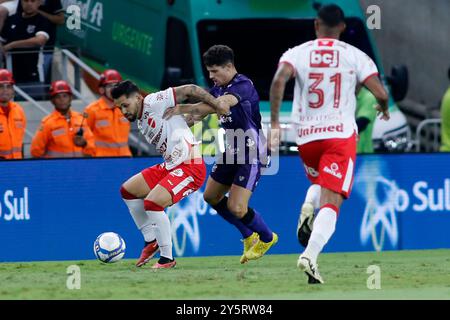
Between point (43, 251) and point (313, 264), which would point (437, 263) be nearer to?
point (313, 264)

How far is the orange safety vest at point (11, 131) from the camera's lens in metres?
16.9

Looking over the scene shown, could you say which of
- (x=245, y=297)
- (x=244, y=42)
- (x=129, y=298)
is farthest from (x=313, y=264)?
(x=244, y=42)

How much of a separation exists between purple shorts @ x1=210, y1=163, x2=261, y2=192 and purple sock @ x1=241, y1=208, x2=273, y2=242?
0.92ft

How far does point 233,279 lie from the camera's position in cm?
1275

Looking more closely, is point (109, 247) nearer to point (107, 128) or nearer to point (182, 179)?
point (182, 179)

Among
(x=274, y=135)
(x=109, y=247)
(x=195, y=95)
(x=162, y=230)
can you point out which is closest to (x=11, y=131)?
(x=109, y=247)

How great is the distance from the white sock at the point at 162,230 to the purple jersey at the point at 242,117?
3.56ft

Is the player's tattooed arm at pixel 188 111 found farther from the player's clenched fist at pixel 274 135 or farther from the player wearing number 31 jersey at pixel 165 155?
the player's clenched fist at pixel 274 135

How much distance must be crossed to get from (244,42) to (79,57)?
2.76 meters

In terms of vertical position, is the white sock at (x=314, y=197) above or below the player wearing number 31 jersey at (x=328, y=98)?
below

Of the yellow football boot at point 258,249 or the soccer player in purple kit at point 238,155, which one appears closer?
the soccer player in purple kit at point 238,155

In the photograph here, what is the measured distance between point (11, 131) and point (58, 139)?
599mm

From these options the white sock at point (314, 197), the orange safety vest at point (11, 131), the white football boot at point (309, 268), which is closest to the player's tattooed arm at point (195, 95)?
the white sock at point (314, 197)

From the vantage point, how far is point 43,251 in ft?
52.9
